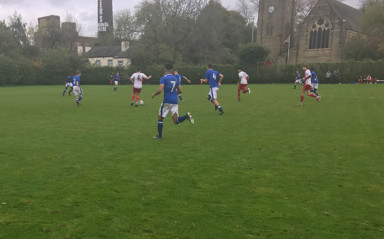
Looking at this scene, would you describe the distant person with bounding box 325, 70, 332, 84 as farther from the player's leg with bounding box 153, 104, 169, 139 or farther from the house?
the house

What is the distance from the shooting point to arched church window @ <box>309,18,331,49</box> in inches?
2429

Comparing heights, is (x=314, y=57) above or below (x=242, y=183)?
above

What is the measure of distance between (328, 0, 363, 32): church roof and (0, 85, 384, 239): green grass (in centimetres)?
5924

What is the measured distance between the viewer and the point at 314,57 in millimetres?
63250

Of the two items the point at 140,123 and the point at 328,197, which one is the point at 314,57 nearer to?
the point at 140,123

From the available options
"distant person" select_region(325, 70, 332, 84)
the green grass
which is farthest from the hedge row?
the green grass

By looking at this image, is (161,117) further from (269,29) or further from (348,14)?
(348,14)

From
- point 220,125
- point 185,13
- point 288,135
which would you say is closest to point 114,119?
point 220,125

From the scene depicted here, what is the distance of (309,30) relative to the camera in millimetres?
63406

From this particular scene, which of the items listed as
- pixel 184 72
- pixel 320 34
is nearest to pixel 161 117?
pixel 184 72

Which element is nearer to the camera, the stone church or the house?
the stone church

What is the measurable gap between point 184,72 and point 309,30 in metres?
30.4

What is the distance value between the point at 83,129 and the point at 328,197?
793cm

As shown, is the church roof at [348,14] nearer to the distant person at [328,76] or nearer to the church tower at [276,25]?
the church tower at [276,25]
